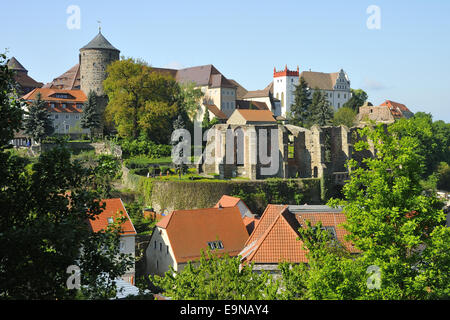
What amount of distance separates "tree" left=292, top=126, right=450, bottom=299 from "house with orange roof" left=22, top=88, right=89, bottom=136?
50.6m

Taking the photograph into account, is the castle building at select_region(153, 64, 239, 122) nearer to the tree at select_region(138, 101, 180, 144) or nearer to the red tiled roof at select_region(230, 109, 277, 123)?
the red tiled roof at select_region(230, 109, 277, 123)

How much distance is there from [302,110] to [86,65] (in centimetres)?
3648

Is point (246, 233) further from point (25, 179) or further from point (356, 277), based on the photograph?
point (25, 179)

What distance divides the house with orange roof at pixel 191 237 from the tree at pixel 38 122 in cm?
2471

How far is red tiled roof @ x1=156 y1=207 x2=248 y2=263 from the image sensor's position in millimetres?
30078

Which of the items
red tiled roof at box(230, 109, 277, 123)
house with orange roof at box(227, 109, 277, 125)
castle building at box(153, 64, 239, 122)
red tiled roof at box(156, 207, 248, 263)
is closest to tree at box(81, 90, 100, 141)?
house with orange roof at box(227, 109, 277, 125)

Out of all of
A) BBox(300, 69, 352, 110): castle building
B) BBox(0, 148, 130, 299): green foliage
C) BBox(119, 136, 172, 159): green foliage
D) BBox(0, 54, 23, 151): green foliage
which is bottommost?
BBox(0, 148, 130, 299): green foliage

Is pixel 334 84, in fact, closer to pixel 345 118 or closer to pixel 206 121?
pixel 345 118

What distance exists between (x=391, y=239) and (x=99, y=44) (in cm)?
5954

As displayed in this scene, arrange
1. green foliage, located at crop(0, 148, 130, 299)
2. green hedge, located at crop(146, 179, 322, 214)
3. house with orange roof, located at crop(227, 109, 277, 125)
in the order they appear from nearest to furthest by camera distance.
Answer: green foliage, located at crop(0, 148, 130, 299)
green hedge, located at crop(146, 179, 322, 214)
house with orange roof, located at crop(227, 109, 277, 125)

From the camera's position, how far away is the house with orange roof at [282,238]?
21872 mm

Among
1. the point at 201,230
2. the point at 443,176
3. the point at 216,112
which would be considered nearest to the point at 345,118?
the point at 443,176

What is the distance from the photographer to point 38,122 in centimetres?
5125
